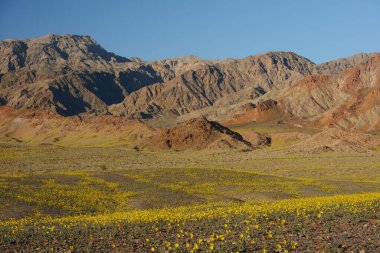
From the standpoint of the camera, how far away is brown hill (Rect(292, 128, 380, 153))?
4798 inches

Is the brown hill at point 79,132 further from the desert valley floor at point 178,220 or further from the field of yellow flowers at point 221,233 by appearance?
the field of yellow flowers at point 221,233

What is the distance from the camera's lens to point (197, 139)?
146 m

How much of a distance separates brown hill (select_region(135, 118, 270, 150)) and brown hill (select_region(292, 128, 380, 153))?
734 inches

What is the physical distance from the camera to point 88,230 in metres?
18.1

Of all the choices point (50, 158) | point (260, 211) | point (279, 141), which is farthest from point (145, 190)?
point (279, 141)

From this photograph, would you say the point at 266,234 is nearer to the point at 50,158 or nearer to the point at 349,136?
the point at 50,158

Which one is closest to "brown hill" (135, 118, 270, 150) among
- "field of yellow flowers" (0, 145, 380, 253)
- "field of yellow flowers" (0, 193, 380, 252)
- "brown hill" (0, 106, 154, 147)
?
"brown hill" (0, 106, 154, 147)

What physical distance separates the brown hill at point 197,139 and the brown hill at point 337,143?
18.7 meters

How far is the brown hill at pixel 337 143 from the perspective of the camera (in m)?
122

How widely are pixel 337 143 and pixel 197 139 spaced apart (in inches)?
1594

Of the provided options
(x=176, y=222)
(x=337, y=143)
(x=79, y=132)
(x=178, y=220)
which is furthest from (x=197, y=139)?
(x=178, y=220)

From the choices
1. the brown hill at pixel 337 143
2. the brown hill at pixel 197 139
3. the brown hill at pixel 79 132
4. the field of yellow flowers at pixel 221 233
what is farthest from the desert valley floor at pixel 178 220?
the brown hill at pixel 79 132

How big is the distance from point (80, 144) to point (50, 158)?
67.9 meters

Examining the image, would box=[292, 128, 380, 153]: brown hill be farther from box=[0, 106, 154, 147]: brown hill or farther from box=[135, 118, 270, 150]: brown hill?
box=[0, 106, 154, 147]: brown hill
